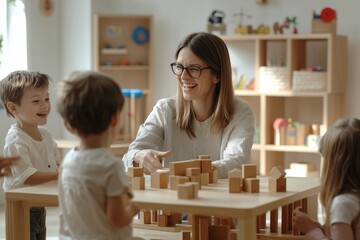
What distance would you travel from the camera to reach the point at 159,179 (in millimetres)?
2719

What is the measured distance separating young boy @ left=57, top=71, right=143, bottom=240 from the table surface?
21cm

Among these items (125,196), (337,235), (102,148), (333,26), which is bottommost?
(337,235)

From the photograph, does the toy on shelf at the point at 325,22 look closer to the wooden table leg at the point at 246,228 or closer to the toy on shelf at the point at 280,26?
the toy on shelf at the point at 280,26

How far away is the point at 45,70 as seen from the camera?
268 inches

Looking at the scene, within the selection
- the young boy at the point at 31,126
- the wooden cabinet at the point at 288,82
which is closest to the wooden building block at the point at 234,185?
the young boy at the point at 31,126

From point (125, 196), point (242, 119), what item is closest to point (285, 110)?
point (242, 119)

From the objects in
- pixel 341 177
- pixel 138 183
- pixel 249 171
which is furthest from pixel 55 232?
pixel 341 177

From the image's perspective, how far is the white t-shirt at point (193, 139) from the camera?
3.35 metres

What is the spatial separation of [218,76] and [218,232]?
2.85 ft

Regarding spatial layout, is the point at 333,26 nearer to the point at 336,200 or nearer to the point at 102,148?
the point at 336,200

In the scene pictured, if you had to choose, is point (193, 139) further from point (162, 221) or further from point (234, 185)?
point (234, 185)

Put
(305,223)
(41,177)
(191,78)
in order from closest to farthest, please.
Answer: (305,223), (41,177), (191,78)

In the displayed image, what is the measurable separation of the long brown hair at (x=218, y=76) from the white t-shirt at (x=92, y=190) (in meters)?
1.28

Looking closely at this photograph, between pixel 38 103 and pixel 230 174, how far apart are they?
1.04 m
